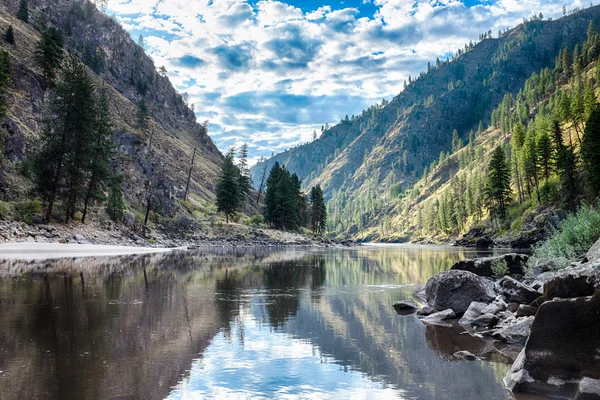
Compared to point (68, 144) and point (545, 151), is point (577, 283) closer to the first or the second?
point (68, 144)

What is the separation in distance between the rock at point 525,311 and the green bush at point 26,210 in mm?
45745

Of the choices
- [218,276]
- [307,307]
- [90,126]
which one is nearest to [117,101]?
[90,126]

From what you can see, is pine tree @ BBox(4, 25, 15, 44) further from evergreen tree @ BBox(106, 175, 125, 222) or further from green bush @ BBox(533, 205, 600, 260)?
green bush @ BBox(533, 205, 600, 260)

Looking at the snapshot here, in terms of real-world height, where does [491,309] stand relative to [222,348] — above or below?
above

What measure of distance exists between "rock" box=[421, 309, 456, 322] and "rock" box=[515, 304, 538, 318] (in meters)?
2.58

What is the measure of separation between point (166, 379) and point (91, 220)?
5249 cm

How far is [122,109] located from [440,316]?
123375mm

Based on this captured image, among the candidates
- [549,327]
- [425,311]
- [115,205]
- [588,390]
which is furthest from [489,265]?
[115,205]

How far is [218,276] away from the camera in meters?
29.3

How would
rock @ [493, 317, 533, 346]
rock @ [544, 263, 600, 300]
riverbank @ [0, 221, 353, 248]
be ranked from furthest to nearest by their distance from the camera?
riverbank @ [0, 221, 353, 248] < rock @ [493, 317, 533, 346] < rock @ [544, 263, 600, 300]

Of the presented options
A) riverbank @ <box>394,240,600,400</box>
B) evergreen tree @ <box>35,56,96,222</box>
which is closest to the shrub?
riverbank @ <box>394,240,600,400</box>

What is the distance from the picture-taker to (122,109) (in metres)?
122

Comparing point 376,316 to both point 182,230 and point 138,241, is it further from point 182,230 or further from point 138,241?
point 182,230

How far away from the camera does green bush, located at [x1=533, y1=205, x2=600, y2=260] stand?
918 inches
